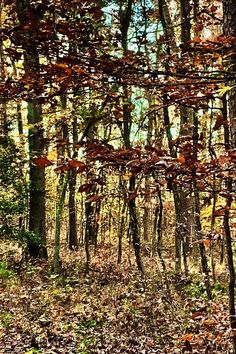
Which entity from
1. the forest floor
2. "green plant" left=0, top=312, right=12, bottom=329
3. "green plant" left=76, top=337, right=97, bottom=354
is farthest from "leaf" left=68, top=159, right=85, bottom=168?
"green plant" left=0, top=312, right=12, bottom=329

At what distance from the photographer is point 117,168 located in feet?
8.25

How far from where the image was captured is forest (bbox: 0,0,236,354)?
8.87 ft

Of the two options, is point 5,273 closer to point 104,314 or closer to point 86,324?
point 104,314

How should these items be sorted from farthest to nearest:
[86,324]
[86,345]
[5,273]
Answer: [5,273] → [86,324] → [86,345]

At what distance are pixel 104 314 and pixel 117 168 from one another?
576 centimetres

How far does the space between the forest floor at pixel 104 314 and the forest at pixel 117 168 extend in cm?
3

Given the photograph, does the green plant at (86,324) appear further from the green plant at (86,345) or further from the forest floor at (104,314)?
the green plant at (86,345)

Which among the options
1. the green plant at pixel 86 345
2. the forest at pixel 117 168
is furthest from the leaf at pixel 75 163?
the green plant at pixel 86 345

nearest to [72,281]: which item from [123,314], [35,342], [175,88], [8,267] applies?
[8,267]

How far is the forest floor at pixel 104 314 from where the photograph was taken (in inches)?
250

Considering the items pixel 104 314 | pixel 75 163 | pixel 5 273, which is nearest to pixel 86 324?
pixel 104 314

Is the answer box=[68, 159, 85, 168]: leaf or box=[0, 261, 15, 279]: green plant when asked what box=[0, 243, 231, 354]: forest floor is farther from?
box=[68, 159, 85, 168]: leaf

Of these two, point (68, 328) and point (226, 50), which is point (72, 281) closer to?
point (68, 328)

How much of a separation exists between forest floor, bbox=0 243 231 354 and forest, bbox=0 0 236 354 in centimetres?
3
